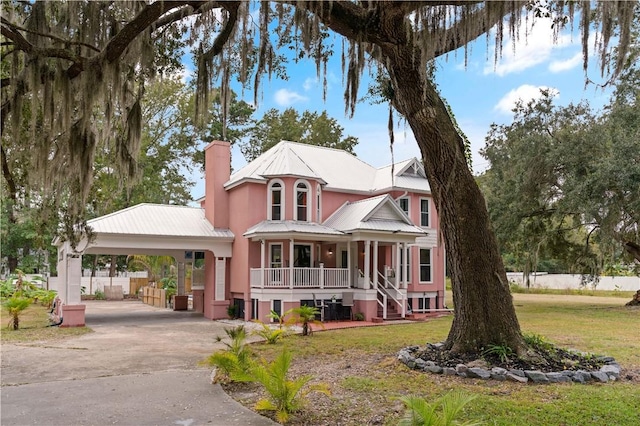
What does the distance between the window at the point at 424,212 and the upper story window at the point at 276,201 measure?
611 centimetres

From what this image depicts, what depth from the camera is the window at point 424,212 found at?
65.9ft

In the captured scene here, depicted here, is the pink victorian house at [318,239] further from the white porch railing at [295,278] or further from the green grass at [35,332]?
the green grass at [35,332]

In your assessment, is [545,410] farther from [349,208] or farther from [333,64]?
[349,208]

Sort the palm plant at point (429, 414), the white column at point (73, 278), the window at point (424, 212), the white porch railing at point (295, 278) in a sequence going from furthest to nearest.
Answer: the window at point (424, 212), the white porch railing at point (295, 278), the white column at point (73, 278), the palm plant at point (429, 414)

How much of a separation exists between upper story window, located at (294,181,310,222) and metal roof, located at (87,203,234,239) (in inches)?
109

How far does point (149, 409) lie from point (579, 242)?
24.1 metres


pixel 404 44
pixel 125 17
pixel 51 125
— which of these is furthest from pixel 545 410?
pixel 125 17

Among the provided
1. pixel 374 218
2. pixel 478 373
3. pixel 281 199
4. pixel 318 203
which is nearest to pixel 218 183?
pixel 281 199

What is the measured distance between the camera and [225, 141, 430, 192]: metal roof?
17438mm

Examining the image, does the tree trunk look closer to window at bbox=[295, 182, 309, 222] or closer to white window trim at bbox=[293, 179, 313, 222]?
white window trim at bbox=[293, 179, 313, 222]

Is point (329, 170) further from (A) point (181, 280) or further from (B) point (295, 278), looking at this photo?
(A) point (181, 280)

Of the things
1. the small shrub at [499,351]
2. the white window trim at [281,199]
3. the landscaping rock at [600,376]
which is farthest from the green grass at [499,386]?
the white window trim at [281,199]

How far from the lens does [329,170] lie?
19.9 metres

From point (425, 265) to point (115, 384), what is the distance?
1453 cm
